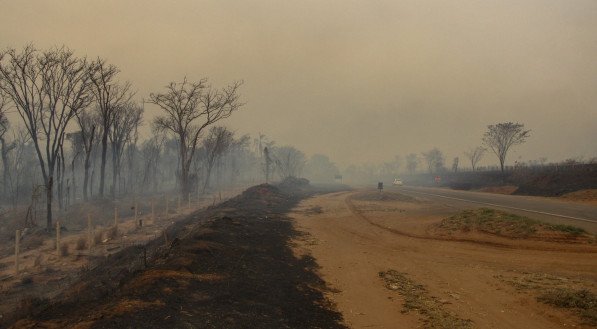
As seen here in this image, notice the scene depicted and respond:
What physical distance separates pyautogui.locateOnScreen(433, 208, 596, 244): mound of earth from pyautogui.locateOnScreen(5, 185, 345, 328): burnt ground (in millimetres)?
9197

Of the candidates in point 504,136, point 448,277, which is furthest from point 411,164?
point 448,277

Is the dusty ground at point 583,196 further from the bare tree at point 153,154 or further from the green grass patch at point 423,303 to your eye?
the bare tree at point 153,154

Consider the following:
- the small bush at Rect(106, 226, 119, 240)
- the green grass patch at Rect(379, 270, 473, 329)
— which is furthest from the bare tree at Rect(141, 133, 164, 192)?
the green grass patch at Rect(379, 270, 473, 329)

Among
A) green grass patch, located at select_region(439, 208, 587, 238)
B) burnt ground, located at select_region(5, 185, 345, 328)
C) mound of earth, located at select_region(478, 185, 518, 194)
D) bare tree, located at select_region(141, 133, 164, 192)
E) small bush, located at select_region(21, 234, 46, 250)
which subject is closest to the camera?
burnt ground, located at select_region(5, 185, 345, 328)

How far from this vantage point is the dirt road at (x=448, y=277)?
8305mm

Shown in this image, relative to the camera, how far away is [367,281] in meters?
11.4

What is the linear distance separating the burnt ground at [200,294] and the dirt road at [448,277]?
97cm

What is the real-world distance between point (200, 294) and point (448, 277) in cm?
775

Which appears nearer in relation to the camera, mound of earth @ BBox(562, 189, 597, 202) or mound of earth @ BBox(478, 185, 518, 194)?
mound of earth @ BBox(562, 189, 597, 202)

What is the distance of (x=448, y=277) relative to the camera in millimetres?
11594

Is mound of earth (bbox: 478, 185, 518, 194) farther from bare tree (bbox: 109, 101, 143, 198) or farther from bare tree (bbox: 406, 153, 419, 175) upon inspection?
bare tree (bbox: 406, 153, 419, 175)

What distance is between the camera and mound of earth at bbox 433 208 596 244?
1503 cm

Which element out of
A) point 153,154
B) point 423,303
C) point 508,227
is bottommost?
point 423,303

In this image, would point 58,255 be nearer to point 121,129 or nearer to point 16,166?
point 121,129
